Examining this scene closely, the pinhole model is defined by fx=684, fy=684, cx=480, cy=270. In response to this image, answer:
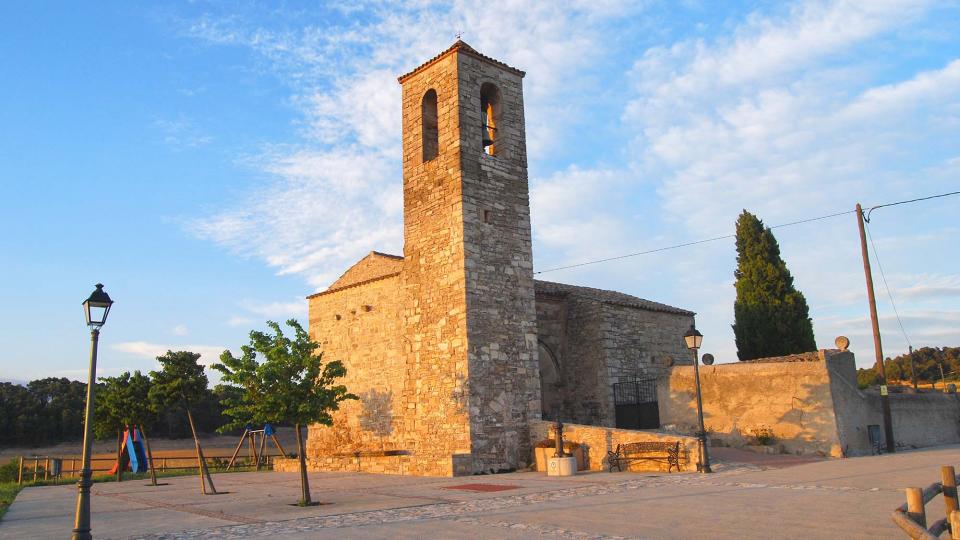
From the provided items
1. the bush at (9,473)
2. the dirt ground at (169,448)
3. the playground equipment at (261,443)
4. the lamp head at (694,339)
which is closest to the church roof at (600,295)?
the lamp head at (694,339)

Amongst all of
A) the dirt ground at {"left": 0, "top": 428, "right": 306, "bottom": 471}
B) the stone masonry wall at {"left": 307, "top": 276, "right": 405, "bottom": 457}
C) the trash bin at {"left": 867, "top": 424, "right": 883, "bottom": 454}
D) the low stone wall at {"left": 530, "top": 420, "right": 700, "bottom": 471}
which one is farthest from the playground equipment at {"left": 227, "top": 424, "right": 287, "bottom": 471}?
the trash bin at {"left": 867, "top": 424, "right": 883, "bottom": 454}

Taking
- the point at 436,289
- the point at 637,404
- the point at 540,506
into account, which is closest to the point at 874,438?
the point at 637,404

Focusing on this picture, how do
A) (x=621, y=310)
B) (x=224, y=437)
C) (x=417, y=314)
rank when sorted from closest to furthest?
(x=417, y=314) < (x=621, y=310) < (x=224, y=437)

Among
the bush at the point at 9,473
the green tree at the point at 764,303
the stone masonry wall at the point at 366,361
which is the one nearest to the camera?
the stone masonry wall at the point at 366,361

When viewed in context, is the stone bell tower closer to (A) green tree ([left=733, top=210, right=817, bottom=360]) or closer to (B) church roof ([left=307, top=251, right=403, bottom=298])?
(B) church roof ([left=307, top=251, right=403, bottom=298])

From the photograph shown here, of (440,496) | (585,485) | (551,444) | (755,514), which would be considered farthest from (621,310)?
(755,514)

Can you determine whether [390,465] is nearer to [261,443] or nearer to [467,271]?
[467,271]

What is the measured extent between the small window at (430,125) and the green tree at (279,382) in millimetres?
9468

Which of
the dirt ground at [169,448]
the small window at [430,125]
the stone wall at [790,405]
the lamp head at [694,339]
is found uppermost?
the small window at [430,125]

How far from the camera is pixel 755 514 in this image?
8.92m

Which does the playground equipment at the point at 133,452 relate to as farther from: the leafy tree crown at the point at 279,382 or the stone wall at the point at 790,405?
the stone wall at the point at 790,405

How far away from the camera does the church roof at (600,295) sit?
2473cm

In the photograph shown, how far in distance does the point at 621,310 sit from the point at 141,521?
1798 centimetres

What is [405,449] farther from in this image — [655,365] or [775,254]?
[775,254]
